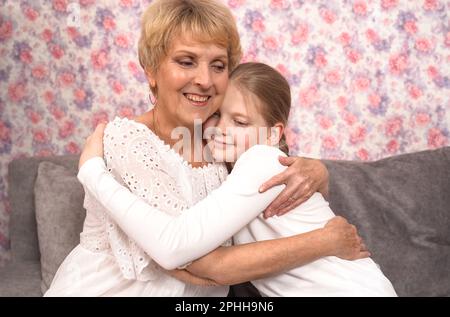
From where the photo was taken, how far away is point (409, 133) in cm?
263

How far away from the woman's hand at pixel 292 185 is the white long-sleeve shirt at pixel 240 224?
0.02 metres

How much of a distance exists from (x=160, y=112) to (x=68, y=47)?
3.83 ft

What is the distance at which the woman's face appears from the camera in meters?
1.48

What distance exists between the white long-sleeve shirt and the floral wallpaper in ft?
3.79

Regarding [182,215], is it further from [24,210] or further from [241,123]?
[24,210]

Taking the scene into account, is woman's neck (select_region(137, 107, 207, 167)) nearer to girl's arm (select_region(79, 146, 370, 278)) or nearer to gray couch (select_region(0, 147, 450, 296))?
girl's arm (select_region(79, 146, 370, 278))

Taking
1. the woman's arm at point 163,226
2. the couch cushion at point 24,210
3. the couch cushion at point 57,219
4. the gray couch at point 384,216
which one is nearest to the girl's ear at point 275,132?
the woman's arm at point 163,226

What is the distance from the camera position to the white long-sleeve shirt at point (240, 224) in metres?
1.29

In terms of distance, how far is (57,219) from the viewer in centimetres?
202

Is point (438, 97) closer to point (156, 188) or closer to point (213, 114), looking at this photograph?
point (213, 114)

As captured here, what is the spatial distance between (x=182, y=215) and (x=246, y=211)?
0.16m

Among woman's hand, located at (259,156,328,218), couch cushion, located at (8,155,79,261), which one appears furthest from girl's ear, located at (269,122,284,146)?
couch cushion, located at (8,155,79,261)

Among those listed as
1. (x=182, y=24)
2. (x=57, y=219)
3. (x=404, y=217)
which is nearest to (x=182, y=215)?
(x=182, y=24)

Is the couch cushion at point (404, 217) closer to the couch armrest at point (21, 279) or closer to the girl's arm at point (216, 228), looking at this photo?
the girl's arm at point (216, 228)
